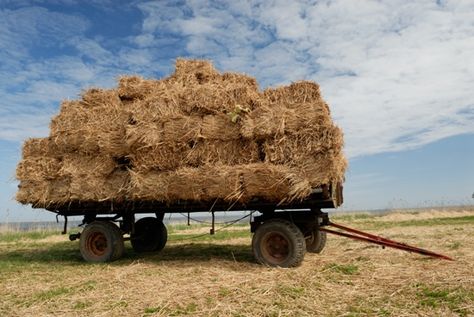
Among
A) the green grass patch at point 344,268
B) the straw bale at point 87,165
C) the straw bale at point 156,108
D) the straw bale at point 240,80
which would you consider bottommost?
the green grass patch at point 344,268

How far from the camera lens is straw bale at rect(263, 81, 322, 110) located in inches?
352

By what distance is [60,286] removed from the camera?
7.51 m

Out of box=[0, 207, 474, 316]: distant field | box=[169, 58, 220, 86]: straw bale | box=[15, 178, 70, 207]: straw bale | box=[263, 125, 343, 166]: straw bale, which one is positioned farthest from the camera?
box=[169, 58, 220, 86]: straw bale

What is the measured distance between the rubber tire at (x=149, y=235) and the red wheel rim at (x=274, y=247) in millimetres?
4270

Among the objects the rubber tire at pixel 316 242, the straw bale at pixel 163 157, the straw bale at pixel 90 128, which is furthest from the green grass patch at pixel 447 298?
the straw bale at pixel 90 128

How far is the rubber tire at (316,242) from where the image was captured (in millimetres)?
10641

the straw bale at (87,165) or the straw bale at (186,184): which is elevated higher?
the straw bale at (87,165)

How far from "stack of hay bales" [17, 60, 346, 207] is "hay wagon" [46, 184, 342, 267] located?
0.47 metres

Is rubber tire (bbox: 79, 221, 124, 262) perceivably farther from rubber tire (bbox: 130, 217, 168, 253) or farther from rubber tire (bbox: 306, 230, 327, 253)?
rubber tire (bbox: 306, 230, 327, 253)

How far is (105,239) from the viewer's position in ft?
34.8

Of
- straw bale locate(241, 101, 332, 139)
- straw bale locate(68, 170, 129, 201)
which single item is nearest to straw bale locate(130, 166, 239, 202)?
straw bale locate(68, 170, 129, 201)

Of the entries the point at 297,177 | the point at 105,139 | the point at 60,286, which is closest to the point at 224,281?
the point at 297,177

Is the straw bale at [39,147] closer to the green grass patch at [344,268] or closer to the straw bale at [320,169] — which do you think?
the straw bale at [320,169]

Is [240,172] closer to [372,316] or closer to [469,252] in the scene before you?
[372,316]
